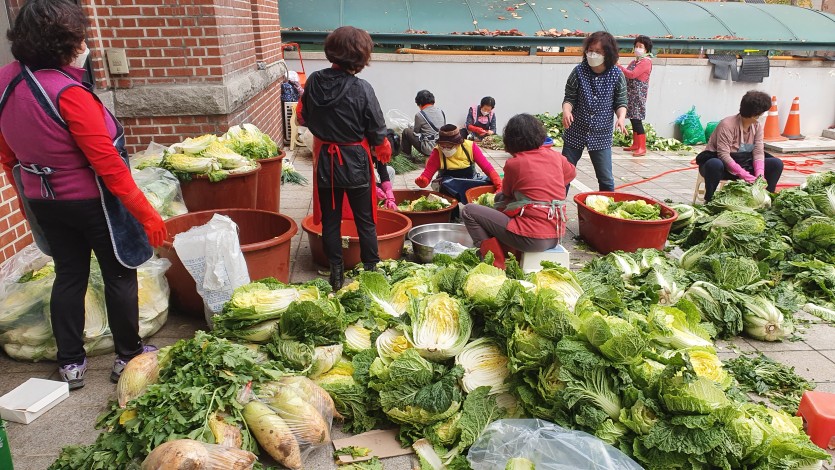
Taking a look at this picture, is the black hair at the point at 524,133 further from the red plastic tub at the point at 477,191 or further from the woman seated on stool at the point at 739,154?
the woman seated on stool at the point at 739,154

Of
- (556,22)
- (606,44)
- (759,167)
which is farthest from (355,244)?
(556,22)

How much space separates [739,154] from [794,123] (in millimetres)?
8517

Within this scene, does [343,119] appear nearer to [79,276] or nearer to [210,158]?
[210,158]

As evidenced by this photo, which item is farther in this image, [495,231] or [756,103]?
[756,103]

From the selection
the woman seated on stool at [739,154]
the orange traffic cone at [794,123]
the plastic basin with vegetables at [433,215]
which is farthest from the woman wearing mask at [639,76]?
the plastic basin with vegetables at [433,215]

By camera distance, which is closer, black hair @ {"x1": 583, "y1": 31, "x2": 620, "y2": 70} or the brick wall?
the brick wall

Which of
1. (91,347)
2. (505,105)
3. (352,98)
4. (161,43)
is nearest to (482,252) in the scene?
(352,98)

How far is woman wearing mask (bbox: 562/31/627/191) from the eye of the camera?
638 cm

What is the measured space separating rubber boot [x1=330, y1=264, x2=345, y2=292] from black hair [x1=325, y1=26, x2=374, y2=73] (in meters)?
1.59

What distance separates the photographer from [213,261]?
12.1 feet

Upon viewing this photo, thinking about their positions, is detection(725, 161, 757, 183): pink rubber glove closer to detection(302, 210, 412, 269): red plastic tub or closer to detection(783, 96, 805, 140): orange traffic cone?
detection(302, 210, 412, 269): red plastic tub

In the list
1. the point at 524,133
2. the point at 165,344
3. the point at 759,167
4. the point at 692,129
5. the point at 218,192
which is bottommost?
the point at 692,129

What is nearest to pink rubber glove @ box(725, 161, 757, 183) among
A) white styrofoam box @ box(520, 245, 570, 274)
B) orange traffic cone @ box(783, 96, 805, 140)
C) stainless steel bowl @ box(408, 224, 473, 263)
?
white styrofoam box @ box(520, 245, 570, 274)

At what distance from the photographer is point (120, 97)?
575 cm
